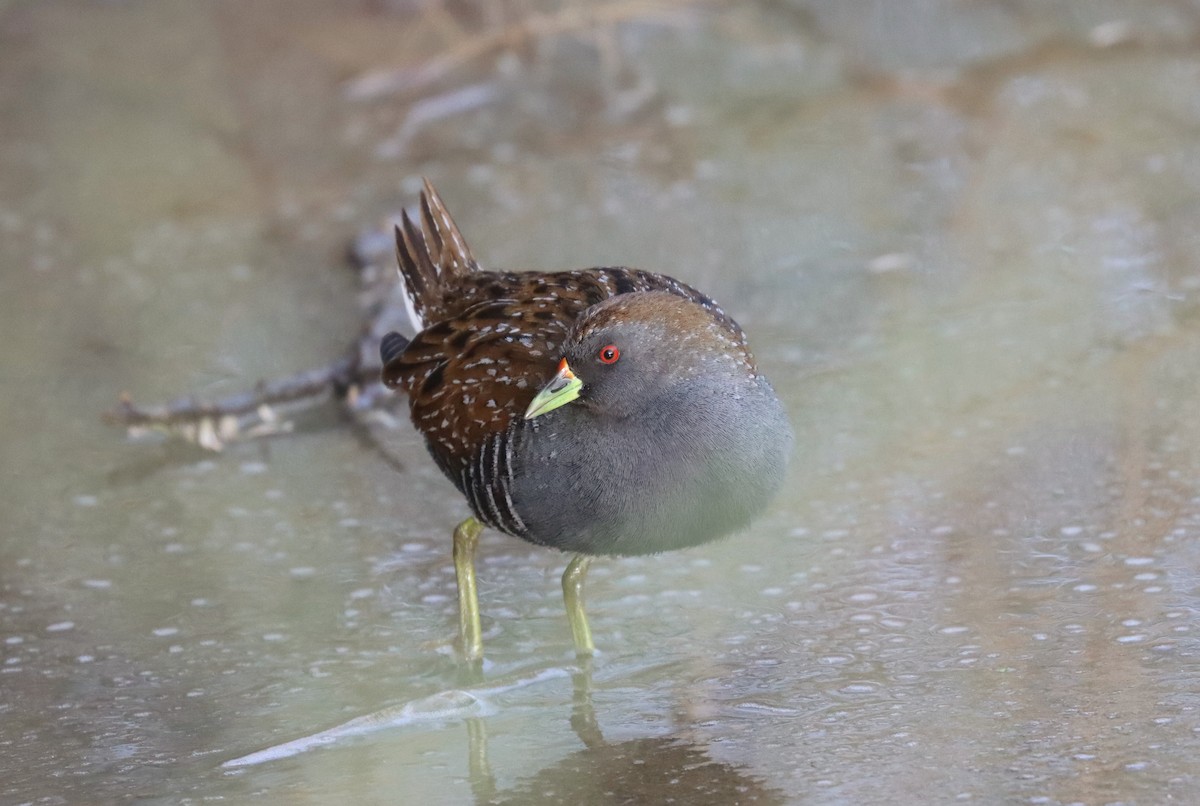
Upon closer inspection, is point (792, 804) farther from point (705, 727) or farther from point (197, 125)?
point (197, 125)

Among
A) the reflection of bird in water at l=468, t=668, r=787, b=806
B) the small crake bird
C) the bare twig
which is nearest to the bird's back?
the small crake bird

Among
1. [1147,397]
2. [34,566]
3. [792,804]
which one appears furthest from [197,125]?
[792,804]

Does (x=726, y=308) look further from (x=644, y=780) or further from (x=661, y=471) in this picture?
(x=644, y=780)

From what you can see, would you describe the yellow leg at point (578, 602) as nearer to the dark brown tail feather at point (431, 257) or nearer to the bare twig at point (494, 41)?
the dark brown tail feather at point (431, 257)

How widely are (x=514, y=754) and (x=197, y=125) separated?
478 cm

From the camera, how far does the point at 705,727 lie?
3.11 metres

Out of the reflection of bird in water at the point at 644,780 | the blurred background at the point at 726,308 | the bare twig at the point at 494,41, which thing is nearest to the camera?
the reflection of bird in water at the point at 644,780

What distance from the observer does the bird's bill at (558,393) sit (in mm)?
3295

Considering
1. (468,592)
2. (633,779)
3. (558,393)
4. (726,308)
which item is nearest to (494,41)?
(726,308)

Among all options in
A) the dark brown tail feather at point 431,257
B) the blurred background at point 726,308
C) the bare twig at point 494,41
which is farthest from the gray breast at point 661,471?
the bare twig at point 494,41

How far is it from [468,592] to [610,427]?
0.65 metres

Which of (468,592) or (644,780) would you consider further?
(468,592)

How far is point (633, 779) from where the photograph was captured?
2934 mm

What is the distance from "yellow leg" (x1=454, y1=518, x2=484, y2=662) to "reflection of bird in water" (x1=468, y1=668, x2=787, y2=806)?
1.48 ft
